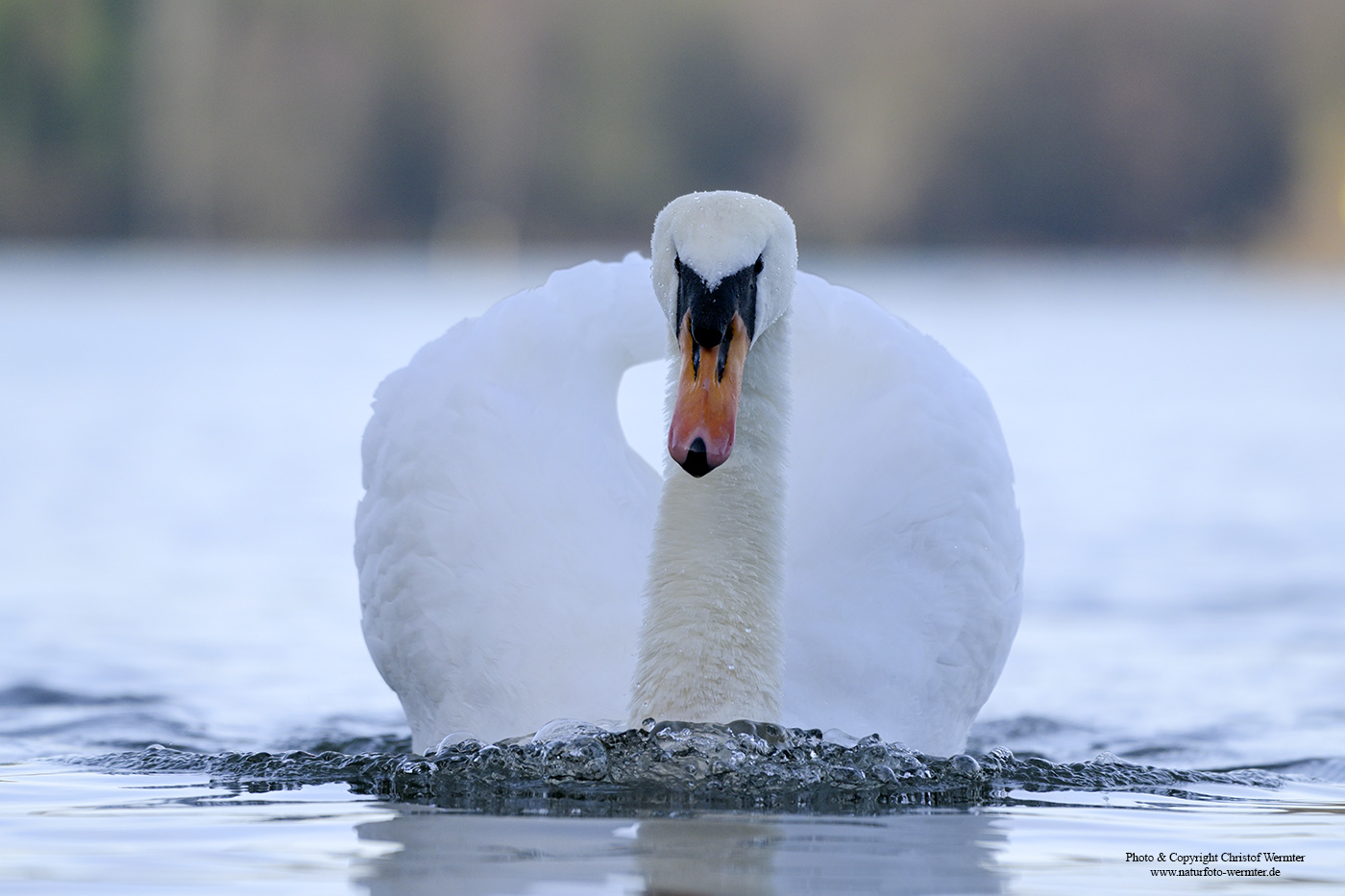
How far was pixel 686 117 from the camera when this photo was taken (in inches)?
2808

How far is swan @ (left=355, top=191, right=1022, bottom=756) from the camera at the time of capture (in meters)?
4.82

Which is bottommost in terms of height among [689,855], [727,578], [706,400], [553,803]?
[689,855]

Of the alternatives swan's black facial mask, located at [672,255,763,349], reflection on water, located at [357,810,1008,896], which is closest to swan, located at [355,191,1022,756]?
swan's black facial mask, located at [672,255,763,349]

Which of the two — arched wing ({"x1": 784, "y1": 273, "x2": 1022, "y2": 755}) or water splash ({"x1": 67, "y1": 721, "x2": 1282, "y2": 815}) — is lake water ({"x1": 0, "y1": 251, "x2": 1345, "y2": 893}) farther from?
arched wing ({"x1": 784, "y1": 273, "x2": 1022, "y2": 755})

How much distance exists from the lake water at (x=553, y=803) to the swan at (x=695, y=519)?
0.49 m

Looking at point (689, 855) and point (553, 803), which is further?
point (553, 803)

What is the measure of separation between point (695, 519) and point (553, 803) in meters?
0.78

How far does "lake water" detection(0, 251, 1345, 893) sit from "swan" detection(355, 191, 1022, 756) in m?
0.49

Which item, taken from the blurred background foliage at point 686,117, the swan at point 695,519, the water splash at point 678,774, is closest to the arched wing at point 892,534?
the swan at point 695,519

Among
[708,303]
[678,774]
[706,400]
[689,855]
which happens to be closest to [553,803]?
[678,774]

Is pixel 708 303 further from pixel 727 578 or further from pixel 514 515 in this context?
pixel 514 515

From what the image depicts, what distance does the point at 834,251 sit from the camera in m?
67.8

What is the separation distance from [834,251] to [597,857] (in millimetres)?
64391

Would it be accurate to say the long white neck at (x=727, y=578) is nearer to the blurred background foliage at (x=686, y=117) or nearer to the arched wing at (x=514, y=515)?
the arched wing at (x=514, y=515)
